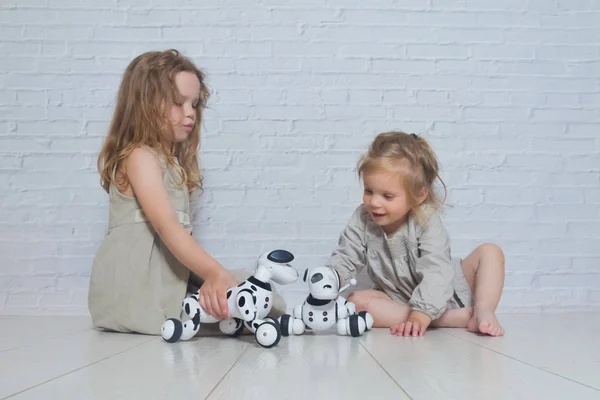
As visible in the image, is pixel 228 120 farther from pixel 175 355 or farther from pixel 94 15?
pixel 175 355

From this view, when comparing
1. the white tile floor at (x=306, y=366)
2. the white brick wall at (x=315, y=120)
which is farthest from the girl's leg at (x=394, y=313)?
the white brick wall at (x=315, y=120)

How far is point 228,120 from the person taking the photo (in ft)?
7.39

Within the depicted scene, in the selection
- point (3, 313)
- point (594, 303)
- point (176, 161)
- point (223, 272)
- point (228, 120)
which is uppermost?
point (228, 120)

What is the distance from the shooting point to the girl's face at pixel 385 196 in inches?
69.7

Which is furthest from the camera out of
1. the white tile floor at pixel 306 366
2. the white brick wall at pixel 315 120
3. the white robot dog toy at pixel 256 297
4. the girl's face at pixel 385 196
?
the white brick wall at pixel 315 120

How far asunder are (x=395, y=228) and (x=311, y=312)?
1.32 feet

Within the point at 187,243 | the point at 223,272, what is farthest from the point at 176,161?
the point at 223,272

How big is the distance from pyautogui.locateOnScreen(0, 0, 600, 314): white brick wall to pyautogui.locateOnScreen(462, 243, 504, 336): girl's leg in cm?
37

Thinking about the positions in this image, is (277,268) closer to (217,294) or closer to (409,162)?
(217,294)

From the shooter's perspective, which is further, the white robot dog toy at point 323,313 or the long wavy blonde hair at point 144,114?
the long wavy blonde hair at point 144,114

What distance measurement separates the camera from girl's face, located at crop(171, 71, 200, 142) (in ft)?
5.90

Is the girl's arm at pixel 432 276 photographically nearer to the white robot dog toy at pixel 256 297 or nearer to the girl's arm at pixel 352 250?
the girl's arm at pixel 352 250

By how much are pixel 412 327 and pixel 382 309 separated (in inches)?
7.8

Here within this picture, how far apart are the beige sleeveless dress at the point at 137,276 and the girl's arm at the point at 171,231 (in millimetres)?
59
